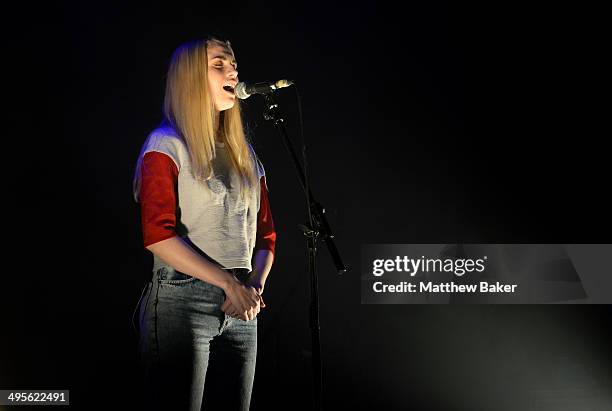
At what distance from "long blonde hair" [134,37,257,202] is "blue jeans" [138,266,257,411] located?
0.94ft

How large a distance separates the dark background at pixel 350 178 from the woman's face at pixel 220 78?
155 cm

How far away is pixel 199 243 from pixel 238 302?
18cm

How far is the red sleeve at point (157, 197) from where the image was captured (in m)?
1.47

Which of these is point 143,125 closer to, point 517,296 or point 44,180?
point 44,180

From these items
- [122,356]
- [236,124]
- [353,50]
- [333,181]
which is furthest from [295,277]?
[236,124]

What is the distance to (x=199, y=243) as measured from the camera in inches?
61.0

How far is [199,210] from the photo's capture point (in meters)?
1.55

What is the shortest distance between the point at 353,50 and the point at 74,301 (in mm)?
2012

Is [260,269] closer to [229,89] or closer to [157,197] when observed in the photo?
[157,197]

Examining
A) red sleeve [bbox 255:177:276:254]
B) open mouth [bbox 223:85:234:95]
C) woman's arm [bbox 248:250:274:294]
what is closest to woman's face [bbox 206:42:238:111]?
open mouth [bbox 223:85:234:95]

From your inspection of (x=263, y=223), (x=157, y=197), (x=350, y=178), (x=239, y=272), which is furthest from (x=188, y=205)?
(x=350, y=178)

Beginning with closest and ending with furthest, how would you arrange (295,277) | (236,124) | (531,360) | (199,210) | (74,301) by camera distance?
(199,210) < (236,124) < (74,301) < (295,277) < (531,360)

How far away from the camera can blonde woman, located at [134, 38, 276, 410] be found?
1.45 m

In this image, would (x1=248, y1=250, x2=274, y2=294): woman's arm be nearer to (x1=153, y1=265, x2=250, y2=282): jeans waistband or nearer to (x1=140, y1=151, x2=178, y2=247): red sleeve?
(x1=153, y1=265, x2=250, y2=282): jeans waistband
